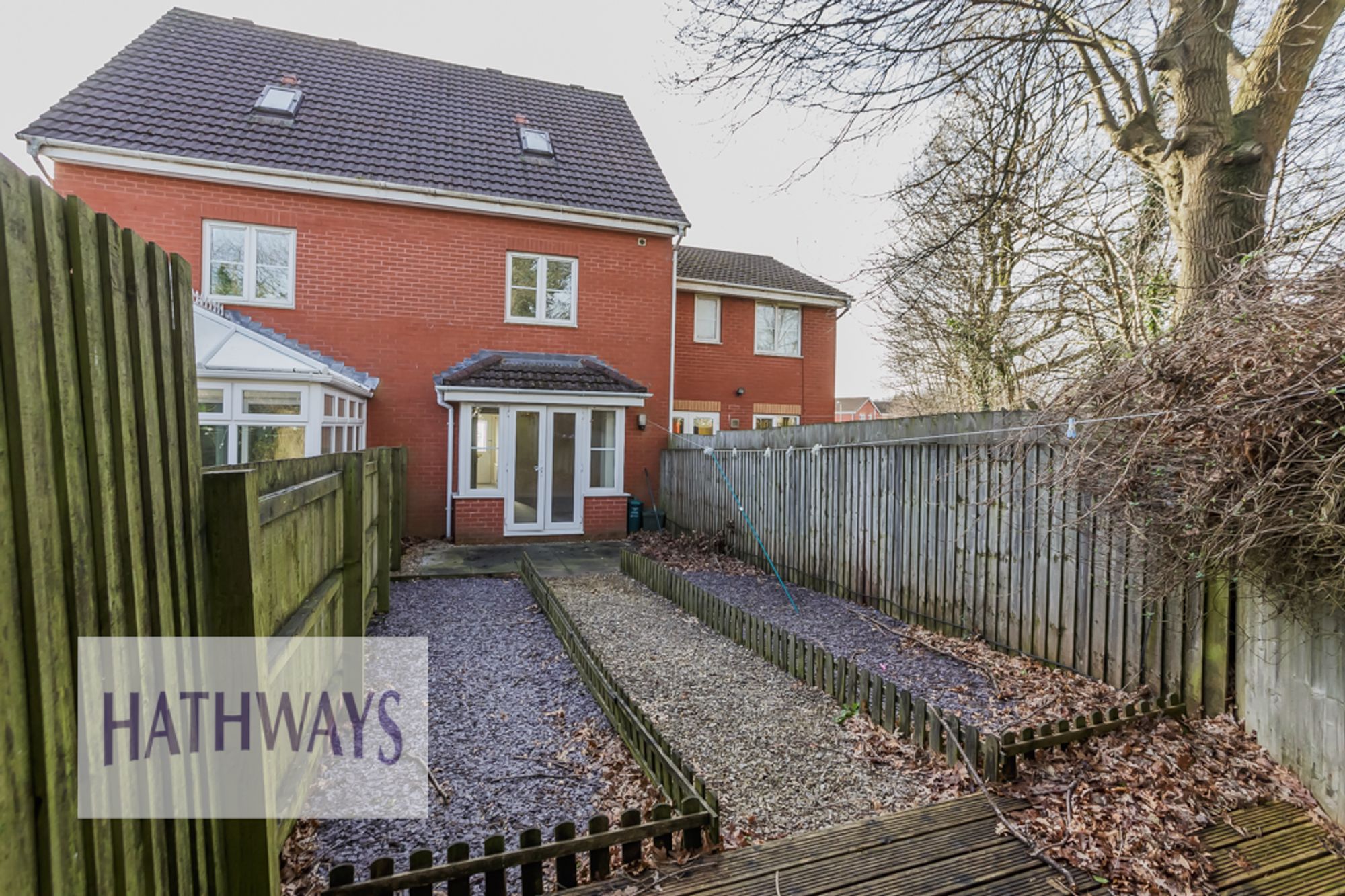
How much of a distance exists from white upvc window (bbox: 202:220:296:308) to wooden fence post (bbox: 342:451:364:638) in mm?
7618

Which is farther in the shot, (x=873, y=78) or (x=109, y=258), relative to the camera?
(x=873, y=78)

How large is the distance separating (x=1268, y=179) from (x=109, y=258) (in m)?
7.21

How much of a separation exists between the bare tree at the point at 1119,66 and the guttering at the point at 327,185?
6.99 meters

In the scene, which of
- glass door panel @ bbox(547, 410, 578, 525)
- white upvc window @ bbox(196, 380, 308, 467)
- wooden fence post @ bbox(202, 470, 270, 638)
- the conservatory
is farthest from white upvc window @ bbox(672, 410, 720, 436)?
wooden fence post @ bbox(202, 470, 270, 638)

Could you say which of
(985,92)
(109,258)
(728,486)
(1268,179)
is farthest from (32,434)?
(728,486)

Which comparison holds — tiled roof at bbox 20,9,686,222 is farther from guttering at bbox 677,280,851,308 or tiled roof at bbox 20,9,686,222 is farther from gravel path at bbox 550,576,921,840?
gravel path at bbox 550,576,921,840

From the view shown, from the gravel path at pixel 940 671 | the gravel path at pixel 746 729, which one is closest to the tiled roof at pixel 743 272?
the gravel path at pixel 940 671

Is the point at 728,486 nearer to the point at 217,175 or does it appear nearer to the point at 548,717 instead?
the point at 548,717

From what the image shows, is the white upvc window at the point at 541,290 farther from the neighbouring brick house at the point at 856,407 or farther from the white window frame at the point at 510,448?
the neighbouring brick house at the point at 856,407

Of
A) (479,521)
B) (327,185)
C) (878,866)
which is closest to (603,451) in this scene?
(479,521)

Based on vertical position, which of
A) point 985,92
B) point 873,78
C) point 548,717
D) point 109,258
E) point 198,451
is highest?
point 985,92

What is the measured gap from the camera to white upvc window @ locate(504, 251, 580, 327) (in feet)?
40.0

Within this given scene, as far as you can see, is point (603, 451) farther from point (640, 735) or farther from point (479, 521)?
point (640, 735)

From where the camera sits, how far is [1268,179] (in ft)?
16.2
